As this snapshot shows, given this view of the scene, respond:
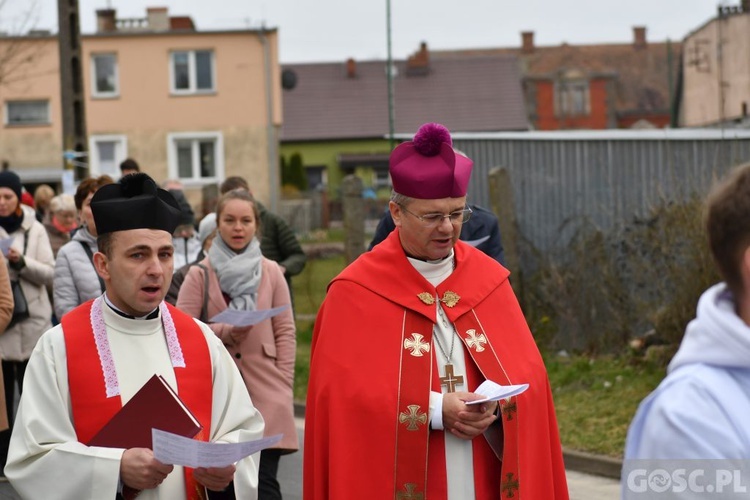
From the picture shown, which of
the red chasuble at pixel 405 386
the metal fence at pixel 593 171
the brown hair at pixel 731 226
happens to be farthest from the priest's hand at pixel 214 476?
the metal fence at pixel 593 171

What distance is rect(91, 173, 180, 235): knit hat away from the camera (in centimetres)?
464

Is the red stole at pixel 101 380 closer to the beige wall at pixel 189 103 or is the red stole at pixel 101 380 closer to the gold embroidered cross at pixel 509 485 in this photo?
the gold embroidered cross at pixel 509 485

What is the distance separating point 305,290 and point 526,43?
75.7 meters

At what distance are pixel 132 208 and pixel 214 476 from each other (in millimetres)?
961

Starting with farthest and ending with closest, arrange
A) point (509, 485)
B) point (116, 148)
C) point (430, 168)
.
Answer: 1. point (116, 148)
2. point (430, 168)
3. point (509, 485)

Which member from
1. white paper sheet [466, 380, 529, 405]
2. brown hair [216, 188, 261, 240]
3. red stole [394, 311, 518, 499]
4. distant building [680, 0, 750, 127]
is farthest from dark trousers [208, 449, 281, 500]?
distant building [680, 0, 750, 127]

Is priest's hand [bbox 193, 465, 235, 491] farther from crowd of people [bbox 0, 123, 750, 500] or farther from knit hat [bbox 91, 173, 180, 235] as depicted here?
knit hat [bbox 91, 173, 180, 235]

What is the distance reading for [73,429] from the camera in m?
4.51

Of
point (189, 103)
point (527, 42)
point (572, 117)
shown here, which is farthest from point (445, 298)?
point (527, 42)

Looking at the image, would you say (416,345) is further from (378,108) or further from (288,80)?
(378,108)

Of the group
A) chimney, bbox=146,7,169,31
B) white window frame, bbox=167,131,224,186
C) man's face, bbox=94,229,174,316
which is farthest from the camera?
chimney, bbox=146,7,169,31

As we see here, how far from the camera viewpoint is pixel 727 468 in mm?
2900

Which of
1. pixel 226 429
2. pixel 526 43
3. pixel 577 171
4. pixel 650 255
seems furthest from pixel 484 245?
pixel 526 43

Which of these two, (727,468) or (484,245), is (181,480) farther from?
(484,245)
